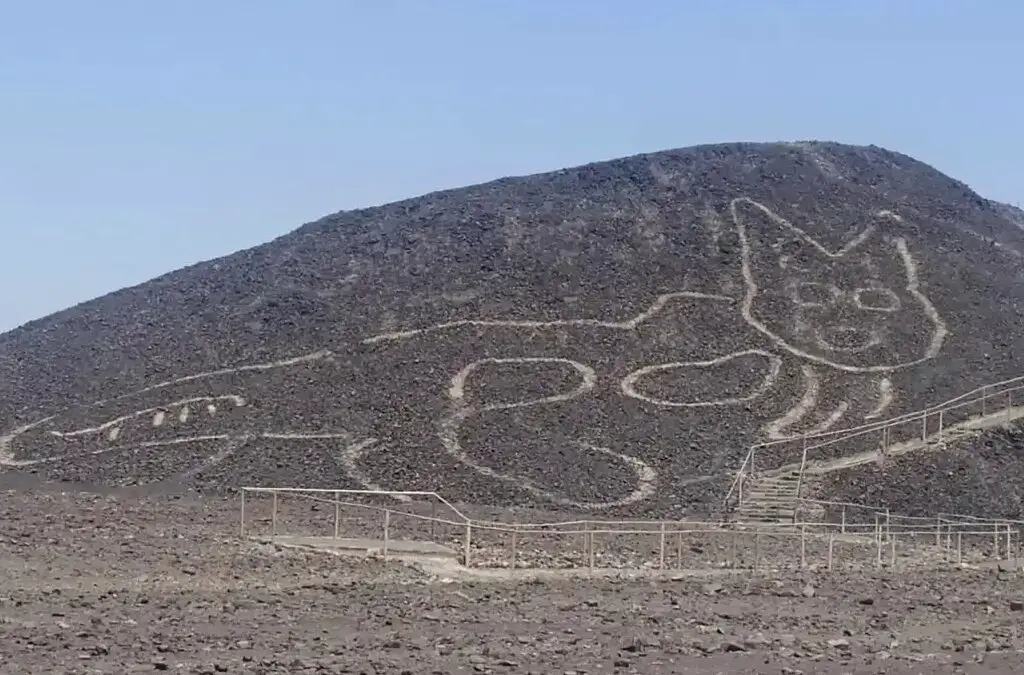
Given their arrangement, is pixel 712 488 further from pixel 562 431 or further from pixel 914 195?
pixel 914 195

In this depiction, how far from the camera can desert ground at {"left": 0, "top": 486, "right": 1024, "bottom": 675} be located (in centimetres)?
1210

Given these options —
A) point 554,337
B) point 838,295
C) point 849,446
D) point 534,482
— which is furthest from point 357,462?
point 838,295

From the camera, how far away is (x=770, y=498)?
33.5m

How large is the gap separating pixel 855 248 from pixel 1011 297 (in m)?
5.08

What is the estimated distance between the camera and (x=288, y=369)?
40781 millimetres

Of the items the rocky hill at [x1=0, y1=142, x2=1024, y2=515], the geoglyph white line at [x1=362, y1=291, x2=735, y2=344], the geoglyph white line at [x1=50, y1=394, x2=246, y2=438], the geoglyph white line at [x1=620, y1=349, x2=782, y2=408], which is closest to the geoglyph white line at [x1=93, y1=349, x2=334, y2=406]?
the rocky hill at [x1=0, y1=142, x2=1024, y2=515]

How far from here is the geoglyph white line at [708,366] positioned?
38.7 m

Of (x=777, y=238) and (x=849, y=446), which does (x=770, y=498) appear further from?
(x=777, y=238)

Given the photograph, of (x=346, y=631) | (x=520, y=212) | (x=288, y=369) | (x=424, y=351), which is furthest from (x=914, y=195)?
(x=346, y=631)

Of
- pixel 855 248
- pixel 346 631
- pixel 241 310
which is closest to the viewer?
pixel 346 631

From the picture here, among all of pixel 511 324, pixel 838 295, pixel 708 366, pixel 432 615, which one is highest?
pixel 838 295

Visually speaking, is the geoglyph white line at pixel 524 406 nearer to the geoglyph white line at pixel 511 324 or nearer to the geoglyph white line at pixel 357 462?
the geoglyph white line at pixel 357 462

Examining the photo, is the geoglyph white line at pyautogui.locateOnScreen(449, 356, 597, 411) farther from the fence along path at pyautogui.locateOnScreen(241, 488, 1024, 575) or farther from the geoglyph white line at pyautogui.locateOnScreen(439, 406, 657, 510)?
the fence along path at pyautogui.locateOnScreen(241, 488, 1024, 575)

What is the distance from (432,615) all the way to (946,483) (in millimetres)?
21855
